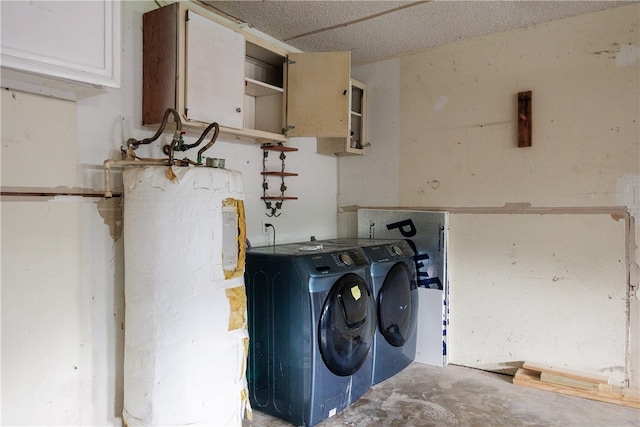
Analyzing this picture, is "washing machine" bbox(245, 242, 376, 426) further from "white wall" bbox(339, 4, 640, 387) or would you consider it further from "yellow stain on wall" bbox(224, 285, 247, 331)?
"white wall" bbox(339, 4, 640, 387)

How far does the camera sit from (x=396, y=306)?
2.68 m

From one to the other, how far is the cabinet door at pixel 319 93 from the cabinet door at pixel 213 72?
468 millimetres

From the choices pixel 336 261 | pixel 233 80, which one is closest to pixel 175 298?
pixel 336 261

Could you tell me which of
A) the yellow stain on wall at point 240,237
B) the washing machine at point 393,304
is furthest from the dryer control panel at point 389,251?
the yellow stain on wall at point 240,237

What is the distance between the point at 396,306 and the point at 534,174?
119 centimetres

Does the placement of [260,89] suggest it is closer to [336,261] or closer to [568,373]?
[336,261]

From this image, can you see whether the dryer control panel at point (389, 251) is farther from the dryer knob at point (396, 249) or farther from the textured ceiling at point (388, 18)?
the textured ceiling at point (388, 18)

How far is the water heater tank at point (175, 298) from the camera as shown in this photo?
5.60 feet

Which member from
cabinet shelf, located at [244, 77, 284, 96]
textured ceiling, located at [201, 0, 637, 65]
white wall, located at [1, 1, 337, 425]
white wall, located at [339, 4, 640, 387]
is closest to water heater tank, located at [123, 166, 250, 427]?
white wall, located at [1, 1, 337, 425]

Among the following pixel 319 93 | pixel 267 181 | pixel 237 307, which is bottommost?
pixel 237 307

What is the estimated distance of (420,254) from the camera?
306cm

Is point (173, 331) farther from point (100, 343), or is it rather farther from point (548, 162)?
point (548, 162)

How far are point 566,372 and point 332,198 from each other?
6.35ft

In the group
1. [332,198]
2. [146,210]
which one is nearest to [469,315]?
[332,198]
